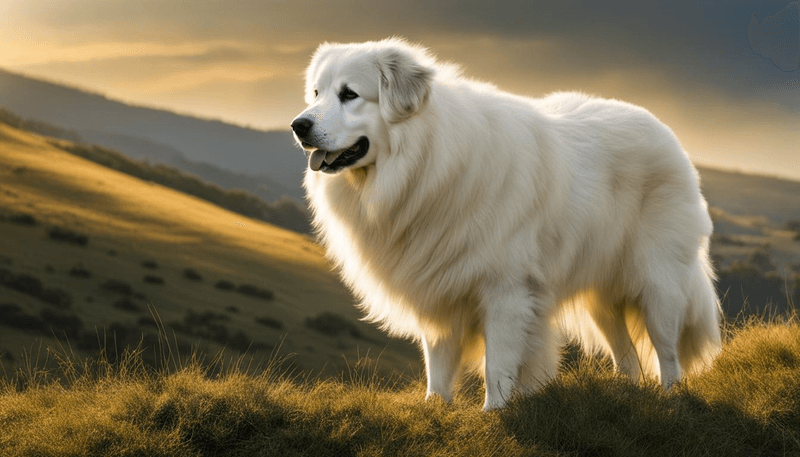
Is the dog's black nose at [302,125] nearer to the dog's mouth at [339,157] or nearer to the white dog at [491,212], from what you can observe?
the white dog at [491,212]

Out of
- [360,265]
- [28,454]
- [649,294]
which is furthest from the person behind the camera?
[649,294]

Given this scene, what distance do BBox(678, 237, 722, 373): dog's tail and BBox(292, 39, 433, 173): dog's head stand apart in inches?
111

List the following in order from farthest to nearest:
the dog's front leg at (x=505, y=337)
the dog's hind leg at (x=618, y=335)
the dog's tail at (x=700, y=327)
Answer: the dog's hind leg at (x=618, y=335) → the dog's tail at (x=700, y=327) → the dog's front leg at (x=505, y=337)

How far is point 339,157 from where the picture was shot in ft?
15.3

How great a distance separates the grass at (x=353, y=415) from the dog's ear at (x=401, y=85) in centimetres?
181

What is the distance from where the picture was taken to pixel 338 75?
15.3 feet

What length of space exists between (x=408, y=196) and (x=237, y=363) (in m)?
1.61

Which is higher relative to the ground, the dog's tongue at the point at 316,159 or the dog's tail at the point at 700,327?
the dog's tongue at the point at 316,159

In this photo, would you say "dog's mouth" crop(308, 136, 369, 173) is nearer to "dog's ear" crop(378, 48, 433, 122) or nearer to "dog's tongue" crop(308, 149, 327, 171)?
"dog's tongue" crop(308, 149, 327, 171)

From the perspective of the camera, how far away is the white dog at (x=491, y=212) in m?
4.68

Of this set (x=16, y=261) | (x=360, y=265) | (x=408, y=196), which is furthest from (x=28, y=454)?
(x=16, y=261)

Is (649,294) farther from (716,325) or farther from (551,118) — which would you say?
(551,118)

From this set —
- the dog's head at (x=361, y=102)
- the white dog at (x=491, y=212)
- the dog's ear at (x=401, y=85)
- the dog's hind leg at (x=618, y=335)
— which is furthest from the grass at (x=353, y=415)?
the dog's ear at (x=401, y=85)

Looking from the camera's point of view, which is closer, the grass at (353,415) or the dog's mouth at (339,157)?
the grass at (353,415)
